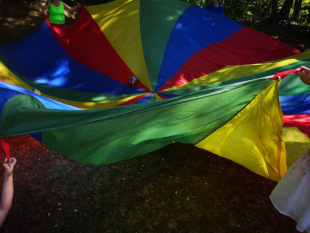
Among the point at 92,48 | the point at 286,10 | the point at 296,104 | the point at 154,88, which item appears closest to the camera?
the point at 296,104

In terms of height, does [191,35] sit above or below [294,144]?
above

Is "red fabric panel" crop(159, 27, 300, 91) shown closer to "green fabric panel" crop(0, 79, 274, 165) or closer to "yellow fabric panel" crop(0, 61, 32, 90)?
"green fabric panel" crop(0, 79, 274, 165)

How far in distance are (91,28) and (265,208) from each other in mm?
2915

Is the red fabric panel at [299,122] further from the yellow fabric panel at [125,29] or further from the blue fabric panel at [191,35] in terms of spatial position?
the yellow fabric panel at [125,29]

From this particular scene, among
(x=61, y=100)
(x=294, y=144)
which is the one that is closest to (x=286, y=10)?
(x=294, y=144)

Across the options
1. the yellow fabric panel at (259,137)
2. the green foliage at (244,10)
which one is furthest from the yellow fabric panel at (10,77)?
the green foliage at (244,10)

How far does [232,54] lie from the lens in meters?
3.41

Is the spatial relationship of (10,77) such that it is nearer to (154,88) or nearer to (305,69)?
(154,88)

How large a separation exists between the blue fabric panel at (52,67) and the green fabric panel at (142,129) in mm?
1401

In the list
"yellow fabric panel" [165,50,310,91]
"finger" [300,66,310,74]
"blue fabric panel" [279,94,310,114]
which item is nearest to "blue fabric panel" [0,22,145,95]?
"yellow fabric panel" [165,50,310,91]

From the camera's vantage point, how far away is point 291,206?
1.72 m

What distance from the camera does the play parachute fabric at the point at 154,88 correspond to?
1.73 m

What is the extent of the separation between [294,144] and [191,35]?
82.5 inches

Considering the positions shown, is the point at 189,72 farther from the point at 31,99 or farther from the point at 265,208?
the point at 31,99
